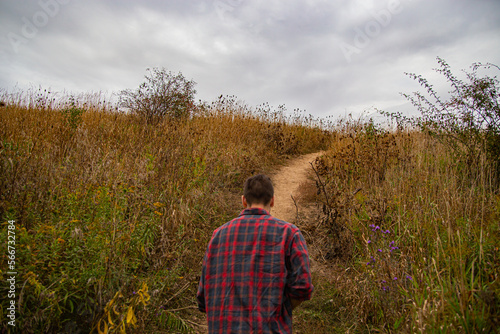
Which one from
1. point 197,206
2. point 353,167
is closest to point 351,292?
point 197,206

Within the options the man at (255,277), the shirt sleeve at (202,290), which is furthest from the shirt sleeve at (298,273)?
the shirt sleeve at (202,290)

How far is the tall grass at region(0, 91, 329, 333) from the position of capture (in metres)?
2.44

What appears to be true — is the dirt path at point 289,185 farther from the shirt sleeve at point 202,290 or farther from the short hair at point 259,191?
the shirt sleeve at point 202,290

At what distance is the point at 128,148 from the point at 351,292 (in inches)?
182

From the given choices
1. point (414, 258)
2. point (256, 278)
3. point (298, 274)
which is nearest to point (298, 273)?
point (298, 274)

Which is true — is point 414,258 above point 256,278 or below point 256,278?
below

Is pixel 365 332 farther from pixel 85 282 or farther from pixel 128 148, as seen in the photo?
pixel 128 148

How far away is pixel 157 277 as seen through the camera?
3.25m

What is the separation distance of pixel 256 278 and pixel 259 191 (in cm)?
52

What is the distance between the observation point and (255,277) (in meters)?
1.69

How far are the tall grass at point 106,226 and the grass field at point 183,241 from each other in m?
0.02

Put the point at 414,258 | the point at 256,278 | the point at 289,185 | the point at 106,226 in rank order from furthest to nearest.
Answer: the point at 289,185
the point at 414,258
the point at 106,226
the point at 256,278

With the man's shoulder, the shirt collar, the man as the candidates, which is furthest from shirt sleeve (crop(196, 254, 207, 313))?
the shirt collar

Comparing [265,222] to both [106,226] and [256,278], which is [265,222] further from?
[106,226]
